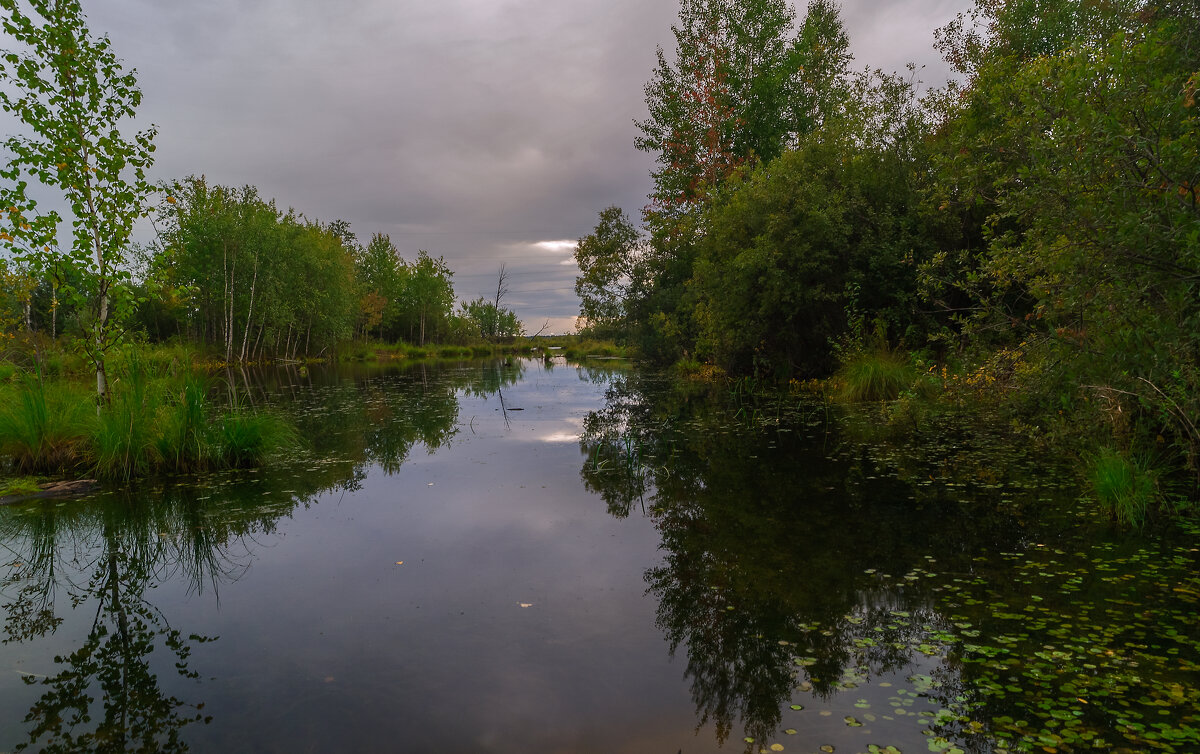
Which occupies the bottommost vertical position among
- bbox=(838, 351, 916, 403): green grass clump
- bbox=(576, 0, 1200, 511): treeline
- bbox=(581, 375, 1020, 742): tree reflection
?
bbox=(581, 375, 1020, 742): tree reflection

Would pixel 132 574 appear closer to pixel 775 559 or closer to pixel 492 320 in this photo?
pixel 775 559

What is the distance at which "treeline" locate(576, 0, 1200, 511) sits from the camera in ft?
19.5

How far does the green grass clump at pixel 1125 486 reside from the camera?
22.0ft

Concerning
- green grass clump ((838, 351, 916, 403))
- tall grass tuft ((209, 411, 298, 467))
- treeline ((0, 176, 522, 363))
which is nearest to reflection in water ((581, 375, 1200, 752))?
tall grass tuft ((209, 411, 298, 467))

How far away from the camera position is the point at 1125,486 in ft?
22.3

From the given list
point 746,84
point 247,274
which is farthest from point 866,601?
point 247,274

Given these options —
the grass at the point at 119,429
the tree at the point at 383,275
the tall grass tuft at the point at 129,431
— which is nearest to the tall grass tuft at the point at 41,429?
the grass at the point at 119,429

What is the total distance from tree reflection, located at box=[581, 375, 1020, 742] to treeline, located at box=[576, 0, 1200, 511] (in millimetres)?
2318

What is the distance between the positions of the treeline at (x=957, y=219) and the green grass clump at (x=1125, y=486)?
0.23m

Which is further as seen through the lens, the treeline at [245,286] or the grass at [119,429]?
the treeline at [245,286]

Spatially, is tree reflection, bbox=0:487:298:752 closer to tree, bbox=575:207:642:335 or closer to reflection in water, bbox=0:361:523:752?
reflection in water, bbox=0:361:523:752

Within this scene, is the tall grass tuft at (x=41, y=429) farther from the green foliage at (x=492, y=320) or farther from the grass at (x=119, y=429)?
the green foliage at (x=492, y=320)

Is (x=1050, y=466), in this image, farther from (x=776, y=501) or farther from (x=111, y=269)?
(x=111, y=269)

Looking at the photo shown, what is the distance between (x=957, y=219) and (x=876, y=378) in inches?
207
